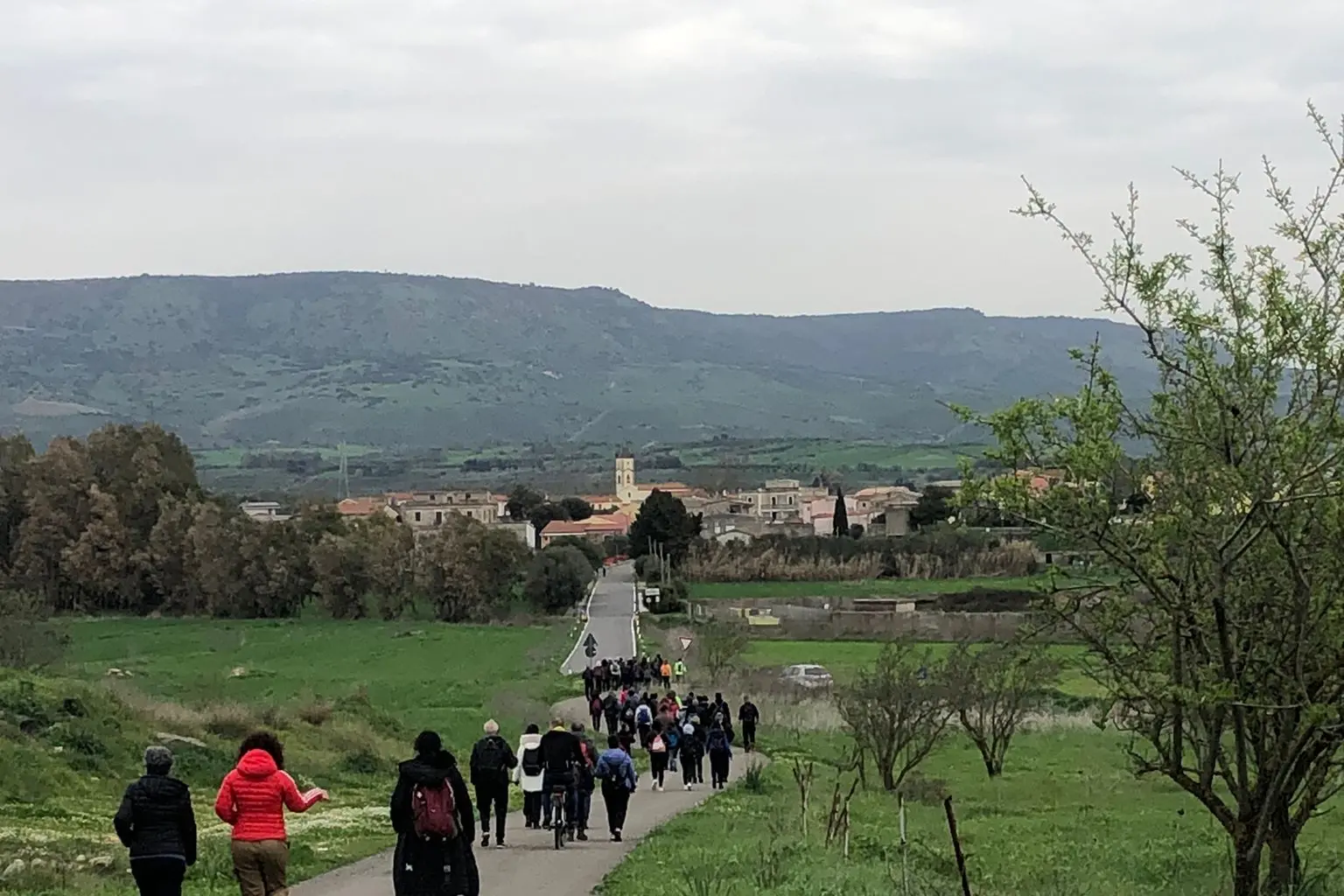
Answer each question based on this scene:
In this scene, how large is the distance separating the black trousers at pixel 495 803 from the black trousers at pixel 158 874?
723 centimetres

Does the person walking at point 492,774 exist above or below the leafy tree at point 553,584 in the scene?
above

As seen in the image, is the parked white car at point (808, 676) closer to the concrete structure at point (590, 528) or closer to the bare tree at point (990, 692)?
the bare tree at point (990, 692)

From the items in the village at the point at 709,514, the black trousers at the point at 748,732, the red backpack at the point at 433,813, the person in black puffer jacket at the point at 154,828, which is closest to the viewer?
the person in black puffer jacket at the point at 154,828

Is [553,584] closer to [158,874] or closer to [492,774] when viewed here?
[492,774]

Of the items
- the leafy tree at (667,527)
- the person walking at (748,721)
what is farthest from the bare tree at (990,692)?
the leafy tree at (667,527)

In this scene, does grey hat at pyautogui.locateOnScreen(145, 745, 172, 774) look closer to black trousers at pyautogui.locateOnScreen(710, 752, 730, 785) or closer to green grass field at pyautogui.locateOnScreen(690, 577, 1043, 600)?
black trousers at pyautogui.locateOnScreen(710, 752, 730, 785)

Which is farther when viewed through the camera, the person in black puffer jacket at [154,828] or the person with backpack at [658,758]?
the person with backpack at [658,758]

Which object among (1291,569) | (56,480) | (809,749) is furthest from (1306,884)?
(56,480)

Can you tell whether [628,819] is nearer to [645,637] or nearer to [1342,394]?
[1342,394]

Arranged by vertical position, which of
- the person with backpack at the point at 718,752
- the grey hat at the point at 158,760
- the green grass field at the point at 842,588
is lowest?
the green grass field at the point at 842,588

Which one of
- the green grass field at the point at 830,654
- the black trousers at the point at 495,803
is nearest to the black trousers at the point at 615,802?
the black trousers at the point at 495,803

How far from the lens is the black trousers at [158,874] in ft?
38.0

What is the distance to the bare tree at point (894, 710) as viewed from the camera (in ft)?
111

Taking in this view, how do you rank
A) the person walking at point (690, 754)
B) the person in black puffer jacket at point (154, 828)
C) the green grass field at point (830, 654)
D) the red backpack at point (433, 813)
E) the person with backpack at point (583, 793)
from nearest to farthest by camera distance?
the person in black puffer jacket at point (154, 828) → the red backpack at point (433, 813) → the person with backpack at point (583, 793) → the person walking at point (690, 754) → the green grass field at point (830, 654)
